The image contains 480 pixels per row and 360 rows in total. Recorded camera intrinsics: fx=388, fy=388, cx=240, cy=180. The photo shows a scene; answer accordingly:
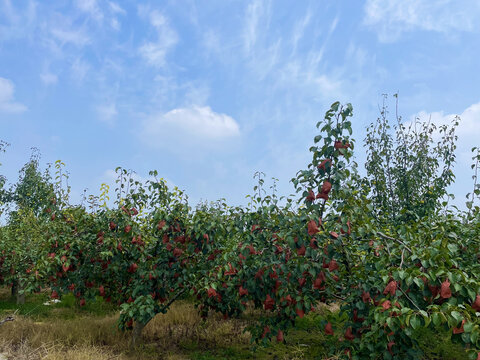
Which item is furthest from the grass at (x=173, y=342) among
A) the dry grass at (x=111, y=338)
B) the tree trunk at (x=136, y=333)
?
the tree trunk at (x=136, y=333)

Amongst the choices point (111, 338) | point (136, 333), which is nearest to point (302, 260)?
point (136, 333)

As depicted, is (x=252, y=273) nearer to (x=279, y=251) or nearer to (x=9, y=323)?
(x=279, y=251)

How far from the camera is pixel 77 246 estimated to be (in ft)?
24.7

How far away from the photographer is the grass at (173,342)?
728 cm

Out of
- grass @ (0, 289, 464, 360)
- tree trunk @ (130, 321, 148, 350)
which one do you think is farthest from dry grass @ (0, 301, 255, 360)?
tree trunk @ (130, 321, 148, 350)

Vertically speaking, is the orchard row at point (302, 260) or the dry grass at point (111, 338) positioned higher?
the orchard row at point (302, 260)

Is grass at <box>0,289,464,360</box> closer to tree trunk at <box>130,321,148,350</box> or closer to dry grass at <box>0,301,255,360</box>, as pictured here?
dry grass at <box>0,301,255,360</box>

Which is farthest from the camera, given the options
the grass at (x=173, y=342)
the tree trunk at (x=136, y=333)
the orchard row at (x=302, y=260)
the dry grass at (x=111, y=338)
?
the tree trunk at (x=136, y=333)

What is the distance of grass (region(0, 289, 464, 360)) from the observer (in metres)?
7.28

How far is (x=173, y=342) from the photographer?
333 inches

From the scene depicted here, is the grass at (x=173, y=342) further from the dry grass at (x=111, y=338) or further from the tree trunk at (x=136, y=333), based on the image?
the tree trunk at (x=136, y=333)

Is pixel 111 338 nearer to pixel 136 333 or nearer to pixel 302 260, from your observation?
pixel 136 333

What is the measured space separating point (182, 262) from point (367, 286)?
3.67m

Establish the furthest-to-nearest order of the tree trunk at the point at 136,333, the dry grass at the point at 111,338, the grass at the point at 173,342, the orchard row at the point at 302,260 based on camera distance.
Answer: the tree trunk at the point at 136,333, the grass at the point at 173,342, the dry grass at the point at 111,338, the orchard row at the point at 302,260
